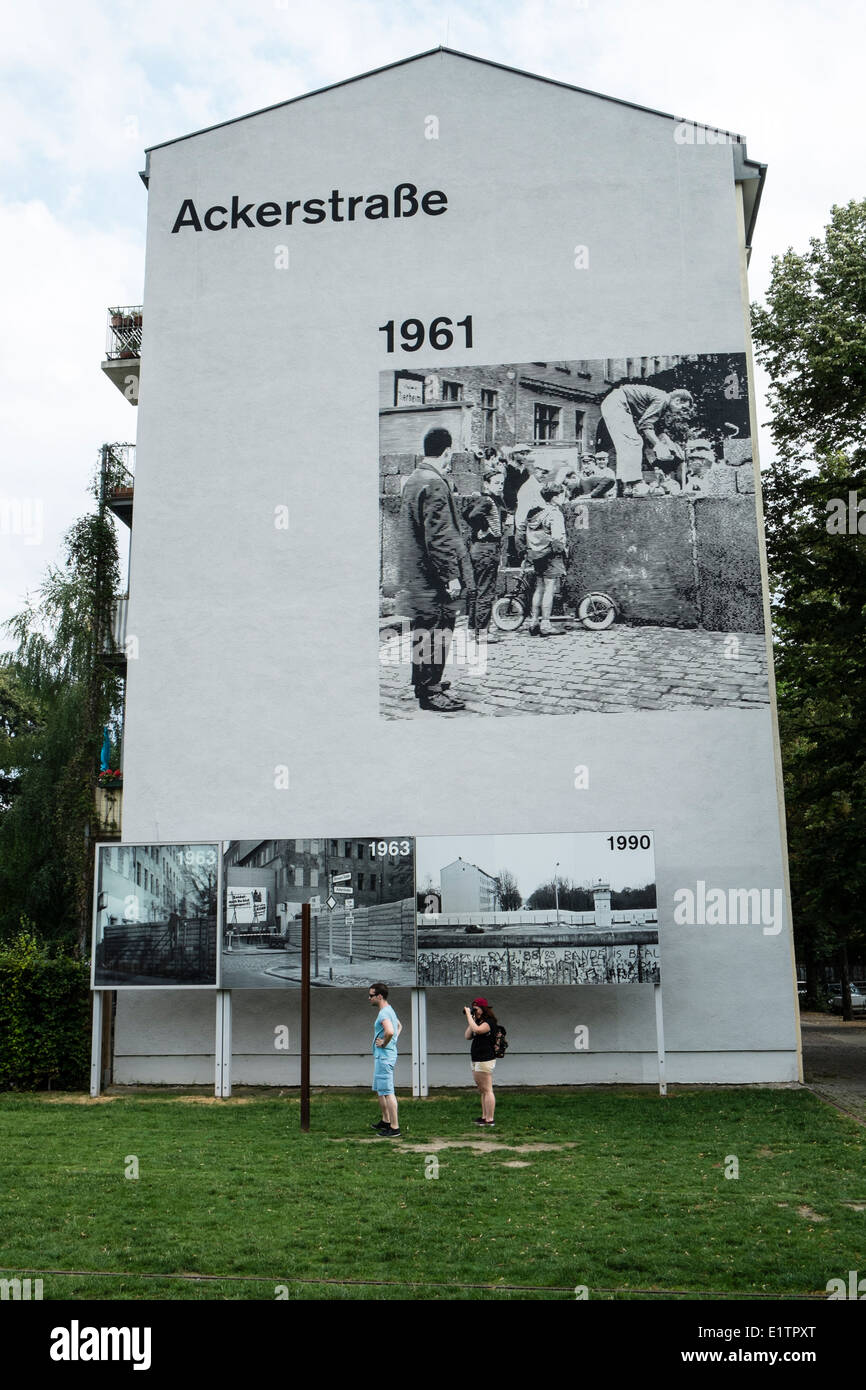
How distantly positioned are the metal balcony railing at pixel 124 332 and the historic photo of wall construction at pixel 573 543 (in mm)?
7243

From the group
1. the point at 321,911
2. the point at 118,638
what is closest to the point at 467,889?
the point at 321,911

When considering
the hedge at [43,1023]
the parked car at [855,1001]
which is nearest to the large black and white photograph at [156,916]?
the hedge at [43,1023]

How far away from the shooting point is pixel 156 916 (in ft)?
70.4

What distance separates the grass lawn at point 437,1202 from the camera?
→ 868cm

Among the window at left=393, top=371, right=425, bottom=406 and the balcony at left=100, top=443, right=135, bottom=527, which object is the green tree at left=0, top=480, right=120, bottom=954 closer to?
the balcony at left=100, top=443, right=135, bottom=527

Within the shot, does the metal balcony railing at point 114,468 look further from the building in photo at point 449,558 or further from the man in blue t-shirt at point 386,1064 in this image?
the man in blue t-shirt at point 386,1064

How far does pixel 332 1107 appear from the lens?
62.1ft

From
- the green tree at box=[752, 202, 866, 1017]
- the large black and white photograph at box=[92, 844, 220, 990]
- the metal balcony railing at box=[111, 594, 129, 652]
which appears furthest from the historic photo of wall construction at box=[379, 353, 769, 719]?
the metal balcony railing at box=[111, 594, 129, 652]

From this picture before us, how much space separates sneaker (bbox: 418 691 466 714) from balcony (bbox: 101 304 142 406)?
404 inches

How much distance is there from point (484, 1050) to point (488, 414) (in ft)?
41.2

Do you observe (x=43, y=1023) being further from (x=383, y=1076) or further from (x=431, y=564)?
(x=431, y=564)

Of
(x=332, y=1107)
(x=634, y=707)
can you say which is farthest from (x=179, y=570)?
(x=332, y=1107)

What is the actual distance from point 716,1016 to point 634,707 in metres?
5.68

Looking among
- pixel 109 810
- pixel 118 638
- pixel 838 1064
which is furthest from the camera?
pixel 118 638
